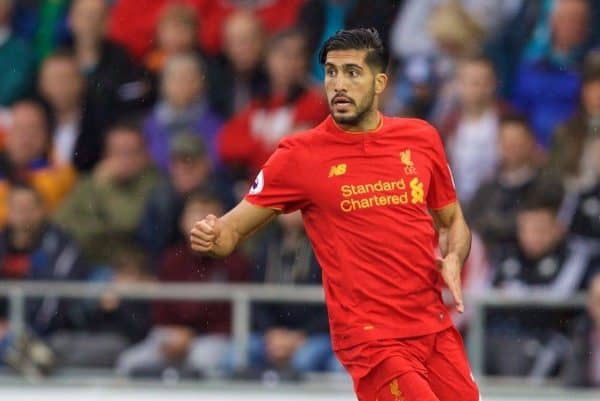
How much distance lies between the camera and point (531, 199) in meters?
11.4

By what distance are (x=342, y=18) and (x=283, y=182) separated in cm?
539

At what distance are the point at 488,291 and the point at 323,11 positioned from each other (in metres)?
2.75

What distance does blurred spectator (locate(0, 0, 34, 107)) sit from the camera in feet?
44.6

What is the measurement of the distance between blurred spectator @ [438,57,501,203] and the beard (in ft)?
14.7

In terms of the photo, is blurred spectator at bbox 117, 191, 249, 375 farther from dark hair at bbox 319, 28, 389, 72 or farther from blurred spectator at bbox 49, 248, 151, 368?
dark hair at bbox 319, 28, 389, 72

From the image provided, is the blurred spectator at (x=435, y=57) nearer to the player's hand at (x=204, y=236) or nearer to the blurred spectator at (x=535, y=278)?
the blurred spectator at (x=535, y=278)

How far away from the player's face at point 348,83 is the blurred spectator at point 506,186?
4304 mm

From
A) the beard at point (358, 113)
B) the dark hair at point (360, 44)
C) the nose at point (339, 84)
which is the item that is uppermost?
the dark hair at point (360, 44)

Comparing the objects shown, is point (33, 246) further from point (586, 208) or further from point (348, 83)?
point (348, 83)

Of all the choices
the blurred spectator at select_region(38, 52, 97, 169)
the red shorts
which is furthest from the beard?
the blurred spectator at select_region(38, 52, 97, 169)

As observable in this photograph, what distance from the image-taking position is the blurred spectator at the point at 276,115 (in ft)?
40.9

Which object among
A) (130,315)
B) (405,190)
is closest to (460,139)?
(130,315)

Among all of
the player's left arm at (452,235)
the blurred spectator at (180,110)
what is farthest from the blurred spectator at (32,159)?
the player's left arm at (452,235)

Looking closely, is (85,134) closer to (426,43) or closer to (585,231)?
(426,43)
